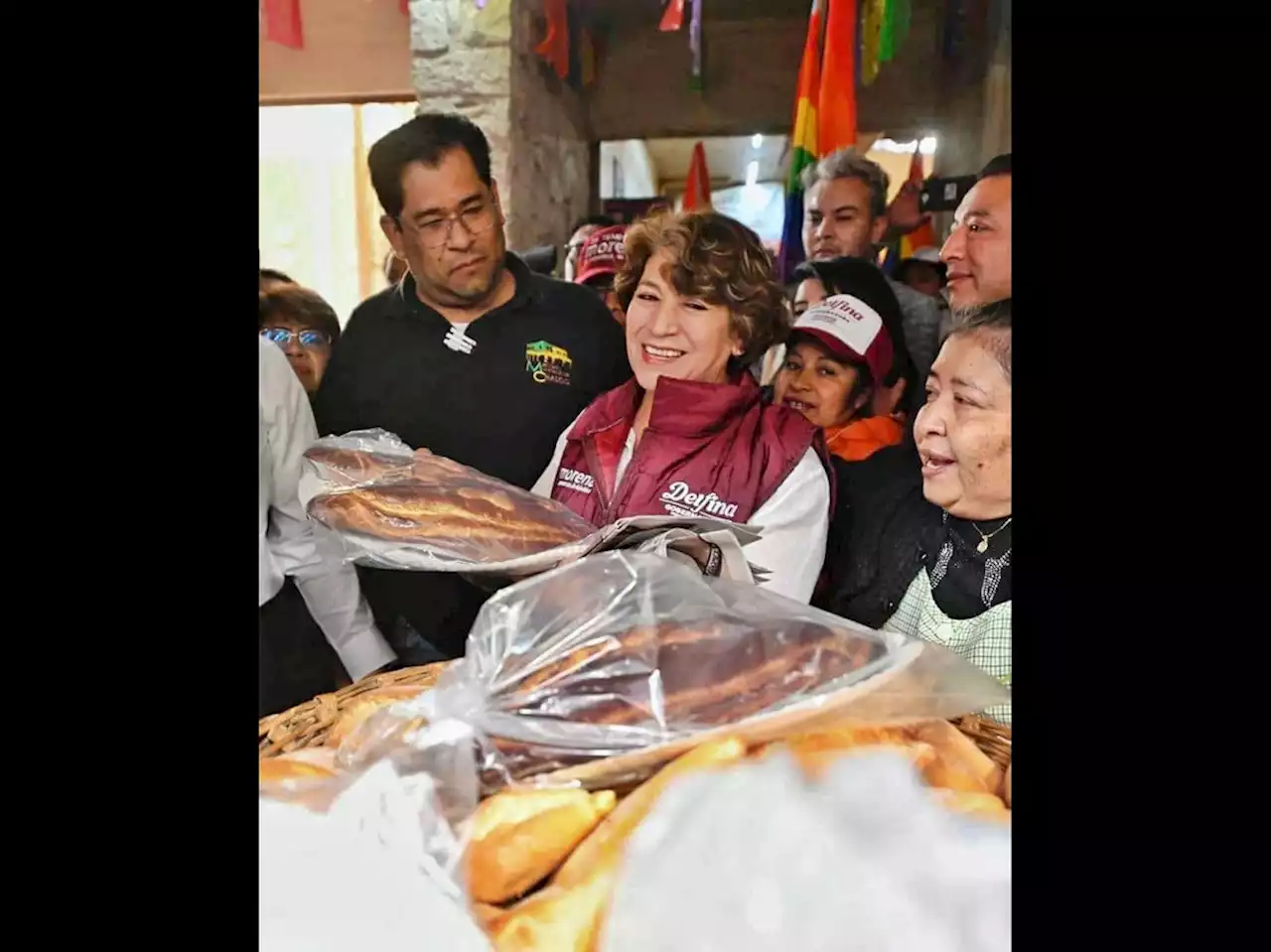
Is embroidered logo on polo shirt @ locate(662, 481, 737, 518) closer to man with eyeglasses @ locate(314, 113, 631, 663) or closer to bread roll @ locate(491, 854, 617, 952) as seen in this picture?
man with eyeglasses @ locate(314, 113, 631, 663)

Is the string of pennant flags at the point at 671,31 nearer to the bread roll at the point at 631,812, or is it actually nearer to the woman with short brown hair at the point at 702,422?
the woman with short brown hair at the point at 702,422

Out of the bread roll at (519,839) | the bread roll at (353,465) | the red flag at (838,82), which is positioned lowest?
the bread roll at (519,839)

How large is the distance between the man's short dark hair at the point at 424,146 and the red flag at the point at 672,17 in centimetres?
20

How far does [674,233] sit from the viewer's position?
2.71ft

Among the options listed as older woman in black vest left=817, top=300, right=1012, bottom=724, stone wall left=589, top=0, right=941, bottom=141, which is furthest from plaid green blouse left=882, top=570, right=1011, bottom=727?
stone wall left=589, top=0, right=941, bottom=141

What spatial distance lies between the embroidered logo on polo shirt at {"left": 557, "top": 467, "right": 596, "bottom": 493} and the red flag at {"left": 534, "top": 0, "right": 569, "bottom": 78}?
14.9 inches

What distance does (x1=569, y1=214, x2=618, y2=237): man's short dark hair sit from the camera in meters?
0.85

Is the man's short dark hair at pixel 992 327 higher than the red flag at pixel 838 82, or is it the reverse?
the red flag at pixel 838 82

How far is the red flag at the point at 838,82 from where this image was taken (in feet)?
2.62

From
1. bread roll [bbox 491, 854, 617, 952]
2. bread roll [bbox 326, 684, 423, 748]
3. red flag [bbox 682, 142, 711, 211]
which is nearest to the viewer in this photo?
bread roll [bbox 491, 854, 617, 952]

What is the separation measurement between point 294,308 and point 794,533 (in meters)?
0.50

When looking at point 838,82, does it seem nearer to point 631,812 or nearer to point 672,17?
point 672,17

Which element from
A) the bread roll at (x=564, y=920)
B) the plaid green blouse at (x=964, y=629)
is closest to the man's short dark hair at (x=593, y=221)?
the plaid green blouse at (x=964, y=629)

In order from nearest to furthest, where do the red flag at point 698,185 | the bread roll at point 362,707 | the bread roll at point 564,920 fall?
1. the bread roll at point 564,920
2. the bread roll at point 362,707
3. the red flag at point 698,185
